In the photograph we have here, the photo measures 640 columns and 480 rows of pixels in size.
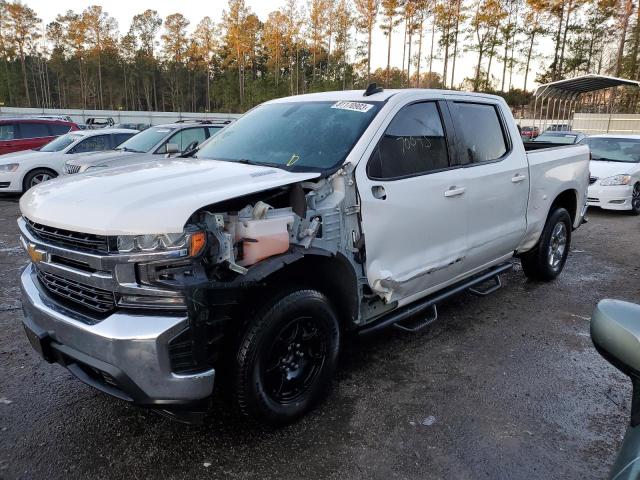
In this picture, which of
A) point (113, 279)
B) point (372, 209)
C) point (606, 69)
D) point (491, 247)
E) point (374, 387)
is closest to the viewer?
point (113, 279)

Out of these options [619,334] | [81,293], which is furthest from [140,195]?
[619,334]

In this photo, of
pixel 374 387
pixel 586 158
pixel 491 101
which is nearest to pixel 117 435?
pixel 374 387

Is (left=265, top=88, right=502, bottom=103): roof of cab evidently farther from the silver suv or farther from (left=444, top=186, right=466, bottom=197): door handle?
the silver suv

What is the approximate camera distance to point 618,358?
1.31 meters

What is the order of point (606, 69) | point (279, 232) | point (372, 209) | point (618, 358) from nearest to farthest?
1. point (618, 358)
2. point (279, 232)
3. point (372, 209)
4. point (606, 69)

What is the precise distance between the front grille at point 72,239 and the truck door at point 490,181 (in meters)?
2.70

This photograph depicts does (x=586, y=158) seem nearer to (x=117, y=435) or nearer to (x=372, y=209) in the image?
(x=372, y=209)

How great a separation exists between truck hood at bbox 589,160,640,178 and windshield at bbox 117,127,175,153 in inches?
355

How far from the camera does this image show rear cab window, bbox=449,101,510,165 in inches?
156

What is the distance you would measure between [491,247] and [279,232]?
245cm

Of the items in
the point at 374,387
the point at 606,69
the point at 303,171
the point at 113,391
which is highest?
the point at 606,69

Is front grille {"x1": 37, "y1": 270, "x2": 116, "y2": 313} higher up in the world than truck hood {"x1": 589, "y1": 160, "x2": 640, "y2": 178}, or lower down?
higher up

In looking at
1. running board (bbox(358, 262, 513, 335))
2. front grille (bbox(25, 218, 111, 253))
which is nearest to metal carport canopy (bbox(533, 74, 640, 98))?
running board (bbox(358, 262, 513, 335))

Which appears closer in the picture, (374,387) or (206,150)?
(374,387)
